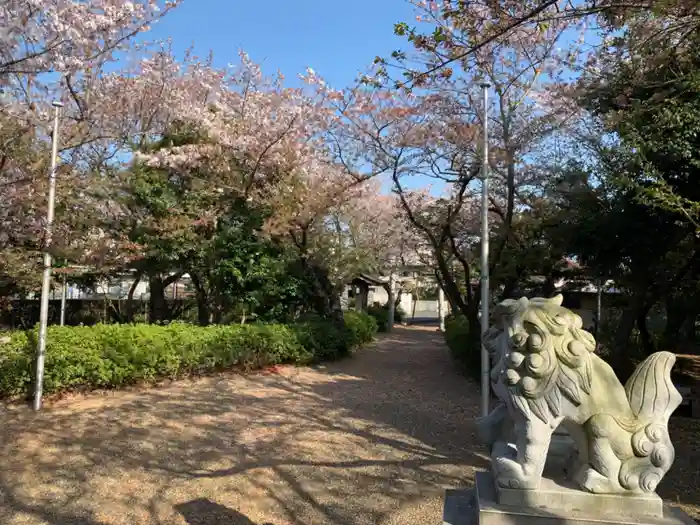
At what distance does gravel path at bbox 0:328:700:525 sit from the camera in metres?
4.43

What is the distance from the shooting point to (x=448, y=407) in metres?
8.54

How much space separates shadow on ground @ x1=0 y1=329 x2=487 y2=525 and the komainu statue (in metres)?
2.18

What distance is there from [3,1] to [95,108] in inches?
249

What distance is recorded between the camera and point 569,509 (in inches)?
94.7

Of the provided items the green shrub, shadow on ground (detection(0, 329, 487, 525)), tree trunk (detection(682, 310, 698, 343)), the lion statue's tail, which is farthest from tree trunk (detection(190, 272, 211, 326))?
the lion statue's tail

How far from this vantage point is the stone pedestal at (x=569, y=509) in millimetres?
2346

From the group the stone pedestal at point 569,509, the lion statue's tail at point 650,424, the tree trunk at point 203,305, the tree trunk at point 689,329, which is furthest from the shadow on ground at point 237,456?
the tree trunk at point 689,329

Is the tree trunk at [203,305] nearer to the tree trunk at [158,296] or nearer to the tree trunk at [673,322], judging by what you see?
the tree trunk at [158,296]

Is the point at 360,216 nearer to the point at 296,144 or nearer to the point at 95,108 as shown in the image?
the point at 296,144

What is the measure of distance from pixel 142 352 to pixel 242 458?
4.17 meters

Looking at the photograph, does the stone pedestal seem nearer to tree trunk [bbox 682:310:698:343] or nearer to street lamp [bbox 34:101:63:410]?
street lamp [bbox 34:101:63:410]

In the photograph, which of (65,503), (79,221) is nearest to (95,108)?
(79,221)

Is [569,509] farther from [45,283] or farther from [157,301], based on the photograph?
[157,301]

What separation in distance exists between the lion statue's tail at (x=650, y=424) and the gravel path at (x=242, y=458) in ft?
7.16
